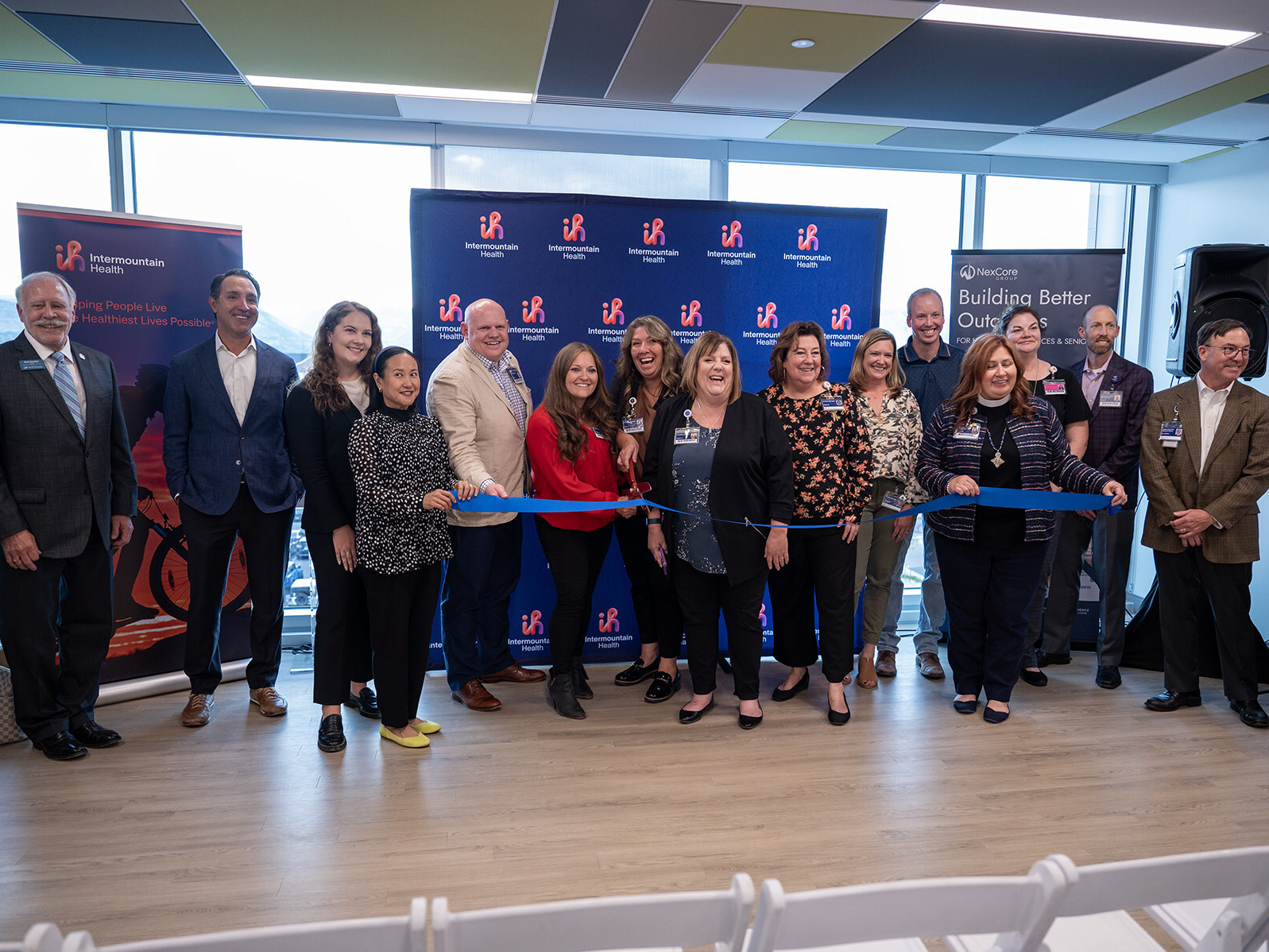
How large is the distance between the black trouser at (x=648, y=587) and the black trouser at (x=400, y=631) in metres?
1.08

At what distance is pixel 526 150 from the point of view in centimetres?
548

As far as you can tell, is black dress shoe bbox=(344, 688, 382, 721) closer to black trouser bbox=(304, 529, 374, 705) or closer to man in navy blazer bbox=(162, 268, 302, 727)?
black trouser bbox=(304, 529, 374, 705)

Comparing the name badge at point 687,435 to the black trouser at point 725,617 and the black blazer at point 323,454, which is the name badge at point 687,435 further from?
the black blazer at point 323,454

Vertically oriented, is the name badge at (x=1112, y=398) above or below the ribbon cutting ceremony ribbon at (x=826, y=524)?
above

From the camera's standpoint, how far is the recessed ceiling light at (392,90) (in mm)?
4520

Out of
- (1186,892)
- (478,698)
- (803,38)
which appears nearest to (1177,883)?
(1186,892)

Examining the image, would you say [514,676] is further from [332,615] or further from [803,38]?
[803,38]

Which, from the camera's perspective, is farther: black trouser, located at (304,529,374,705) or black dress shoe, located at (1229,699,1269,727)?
black dress shoe, located at (1229,699,1269,727)

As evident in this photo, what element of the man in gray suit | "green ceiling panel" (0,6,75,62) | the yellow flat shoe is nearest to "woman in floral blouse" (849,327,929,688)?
the yellow flat shoe

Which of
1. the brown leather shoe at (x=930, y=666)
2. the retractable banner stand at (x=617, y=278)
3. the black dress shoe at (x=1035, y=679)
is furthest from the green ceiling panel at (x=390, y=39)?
the black dress shoe at (x=1035, y=679)

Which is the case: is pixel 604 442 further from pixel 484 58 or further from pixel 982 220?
pixel 982 220

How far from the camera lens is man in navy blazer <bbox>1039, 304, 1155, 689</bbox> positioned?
4.49 metres

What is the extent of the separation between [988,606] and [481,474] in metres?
2.52

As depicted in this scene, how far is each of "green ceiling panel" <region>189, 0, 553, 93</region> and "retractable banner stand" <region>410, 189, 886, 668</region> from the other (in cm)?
66
